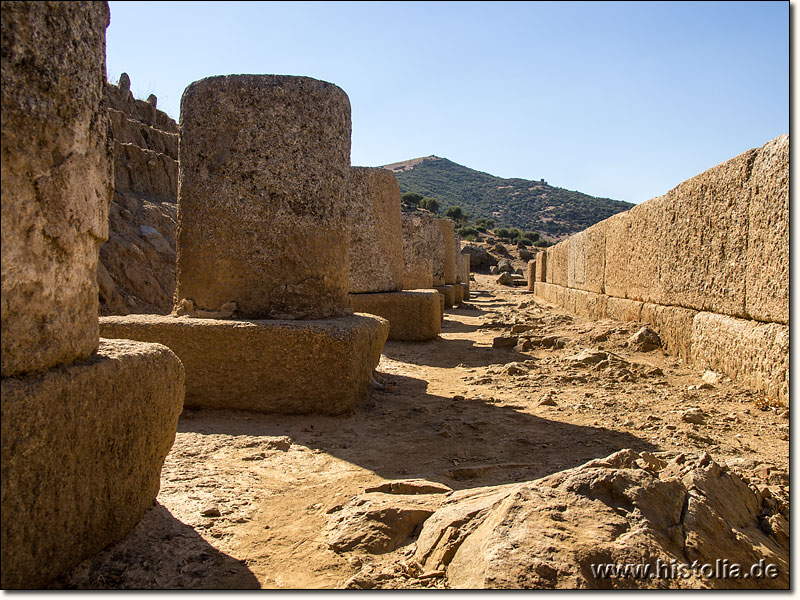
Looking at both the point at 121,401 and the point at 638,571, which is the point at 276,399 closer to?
the point at 121,401

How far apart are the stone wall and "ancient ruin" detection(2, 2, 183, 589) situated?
3.32m

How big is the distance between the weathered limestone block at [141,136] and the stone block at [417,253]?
3785 millimetres

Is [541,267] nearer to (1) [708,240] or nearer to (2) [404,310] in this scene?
(2) [404,310]

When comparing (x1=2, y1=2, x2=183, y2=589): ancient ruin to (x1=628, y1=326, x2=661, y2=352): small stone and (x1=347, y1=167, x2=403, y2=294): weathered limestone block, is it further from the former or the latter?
(x1=628, y1=326, x2=661, y2=352): small stone

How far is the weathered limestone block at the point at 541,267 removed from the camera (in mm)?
16078

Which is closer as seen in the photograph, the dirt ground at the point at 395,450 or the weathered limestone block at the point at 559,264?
the dirt ground at the point at 395,450

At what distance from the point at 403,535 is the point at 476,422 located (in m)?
1.60

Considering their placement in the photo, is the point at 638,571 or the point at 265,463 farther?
the point at 265,463

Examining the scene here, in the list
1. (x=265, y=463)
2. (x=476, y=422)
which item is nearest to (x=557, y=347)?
(x=476, y=422)

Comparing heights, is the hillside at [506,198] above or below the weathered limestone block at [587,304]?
above

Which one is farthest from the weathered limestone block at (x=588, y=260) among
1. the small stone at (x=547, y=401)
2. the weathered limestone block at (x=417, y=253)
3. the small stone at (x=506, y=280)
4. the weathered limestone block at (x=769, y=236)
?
the small stone at (x=506, y=280)

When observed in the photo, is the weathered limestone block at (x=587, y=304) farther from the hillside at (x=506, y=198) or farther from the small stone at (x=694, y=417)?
the hillside at (x=506, y=198)

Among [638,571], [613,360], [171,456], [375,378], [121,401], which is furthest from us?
[613,360]

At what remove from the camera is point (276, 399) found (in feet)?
11.6
